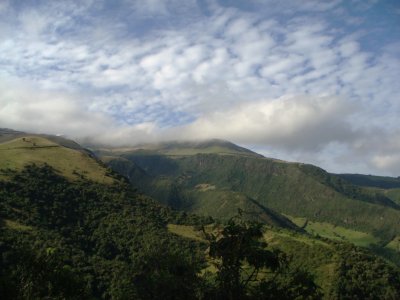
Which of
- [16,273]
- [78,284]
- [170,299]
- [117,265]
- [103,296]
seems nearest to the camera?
[170,299]

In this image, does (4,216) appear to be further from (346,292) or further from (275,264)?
(275,264)

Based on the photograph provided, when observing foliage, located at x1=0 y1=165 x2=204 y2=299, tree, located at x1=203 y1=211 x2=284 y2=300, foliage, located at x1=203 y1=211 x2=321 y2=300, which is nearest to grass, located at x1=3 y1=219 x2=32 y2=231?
foliage, located at x1=0 y1=165 x2=204 y2=299

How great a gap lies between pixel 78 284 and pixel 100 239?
139 metres

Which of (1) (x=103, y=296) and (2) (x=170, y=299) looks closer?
(2) (x=170, y=299)

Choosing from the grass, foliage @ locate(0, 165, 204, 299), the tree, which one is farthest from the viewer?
the grass

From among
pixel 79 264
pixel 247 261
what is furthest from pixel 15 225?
pixel 247 261

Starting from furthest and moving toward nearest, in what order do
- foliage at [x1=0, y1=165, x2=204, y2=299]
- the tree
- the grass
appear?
the grass
foliage at [x1=0, y1=165, x2=204, y2=299]
the tree

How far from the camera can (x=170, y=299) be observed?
4409 centimetres

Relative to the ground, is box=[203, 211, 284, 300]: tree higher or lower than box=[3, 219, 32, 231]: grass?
higher

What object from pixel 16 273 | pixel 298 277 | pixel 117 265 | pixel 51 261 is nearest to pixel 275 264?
pixel 298 277

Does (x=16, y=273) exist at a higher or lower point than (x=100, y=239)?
higher

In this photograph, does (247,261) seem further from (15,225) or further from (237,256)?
(15,225)

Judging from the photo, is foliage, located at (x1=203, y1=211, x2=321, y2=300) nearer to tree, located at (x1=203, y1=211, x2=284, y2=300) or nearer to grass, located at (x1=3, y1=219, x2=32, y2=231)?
tree, located at (x1=203, y1=211, x2=284, y2=300)

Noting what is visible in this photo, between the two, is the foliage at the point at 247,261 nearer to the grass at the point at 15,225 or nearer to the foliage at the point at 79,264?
the foliage at the point at 79,264
